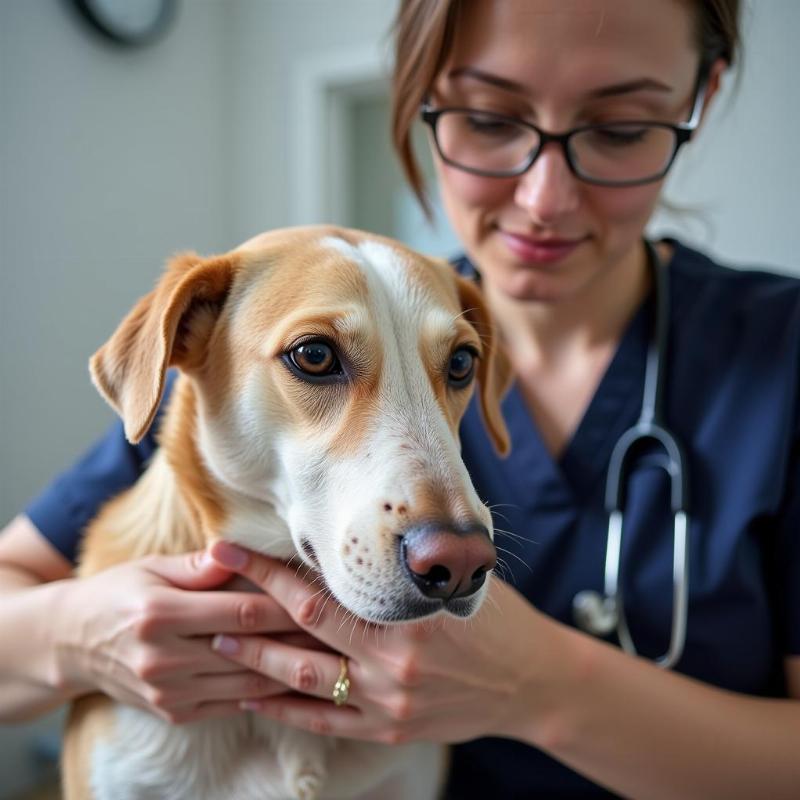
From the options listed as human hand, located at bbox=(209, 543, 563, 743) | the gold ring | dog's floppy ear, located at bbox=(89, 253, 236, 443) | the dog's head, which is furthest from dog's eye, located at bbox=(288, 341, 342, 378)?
the gold ring

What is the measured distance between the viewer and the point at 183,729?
0.97 m

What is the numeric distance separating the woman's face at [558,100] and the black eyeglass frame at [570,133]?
10mm

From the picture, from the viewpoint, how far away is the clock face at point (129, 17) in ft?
7.20

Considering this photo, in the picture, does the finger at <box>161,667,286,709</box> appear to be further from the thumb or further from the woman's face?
the woman's face

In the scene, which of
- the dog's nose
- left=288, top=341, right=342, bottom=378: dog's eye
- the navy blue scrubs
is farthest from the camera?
the navy blue scrubs

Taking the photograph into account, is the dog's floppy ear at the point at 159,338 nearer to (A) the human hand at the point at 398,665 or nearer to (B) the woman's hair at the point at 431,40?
(A) the human hand at the point at 398,665

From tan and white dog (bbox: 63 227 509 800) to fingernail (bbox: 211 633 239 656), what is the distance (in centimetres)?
12

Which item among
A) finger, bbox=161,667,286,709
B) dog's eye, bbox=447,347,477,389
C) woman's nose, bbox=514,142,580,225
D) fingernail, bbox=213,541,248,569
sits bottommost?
finger, bbox=161,667,286,709

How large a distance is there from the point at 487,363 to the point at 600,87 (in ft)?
1.40

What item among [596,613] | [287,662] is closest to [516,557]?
[596,613]

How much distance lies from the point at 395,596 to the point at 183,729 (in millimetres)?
446

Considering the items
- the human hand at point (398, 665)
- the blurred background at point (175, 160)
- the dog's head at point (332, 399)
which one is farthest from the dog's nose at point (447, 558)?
the blurred background at point (175, 160)

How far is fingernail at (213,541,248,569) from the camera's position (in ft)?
3.03

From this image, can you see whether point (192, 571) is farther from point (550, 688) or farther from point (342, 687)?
point (550, 688)
